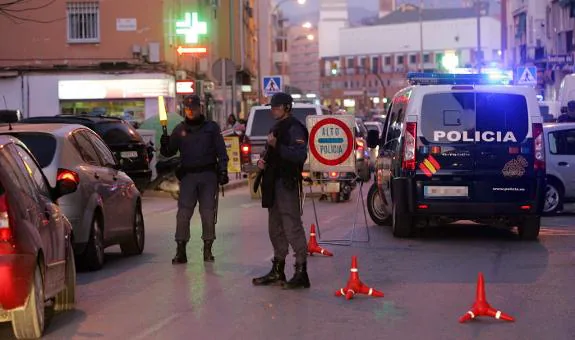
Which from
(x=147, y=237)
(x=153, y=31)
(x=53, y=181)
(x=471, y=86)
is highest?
(x=153, y=31)

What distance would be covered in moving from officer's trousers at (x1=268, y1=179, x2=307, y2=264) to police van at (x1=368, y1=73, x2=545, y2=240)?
4237mm

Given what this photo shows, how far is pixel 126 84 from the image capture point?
38.5 metres

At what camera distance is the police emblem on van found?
49.2ft

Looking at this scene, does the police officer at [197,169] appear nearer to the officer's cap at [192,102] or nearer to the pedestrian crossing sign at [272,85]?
the officer's cap at [192,102]

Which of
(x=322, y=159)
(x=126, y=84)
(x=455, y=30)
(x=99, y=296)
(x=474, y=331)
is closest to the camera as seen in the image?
(x=474, y=331)

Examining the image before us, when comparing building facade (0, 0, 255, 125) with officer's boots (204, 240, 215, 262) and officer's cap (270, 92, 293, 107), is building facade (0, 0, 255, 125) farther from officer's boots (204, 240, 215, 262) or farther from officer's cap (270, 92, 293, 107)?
officer's cap (270, 92, 293, 107)

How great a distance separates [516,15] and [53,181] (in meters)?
64.3

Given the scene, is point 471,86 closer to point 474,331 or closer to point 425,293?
point 425,293

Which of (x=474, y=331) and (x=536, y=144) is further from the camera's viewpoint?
(x=536, y=144)

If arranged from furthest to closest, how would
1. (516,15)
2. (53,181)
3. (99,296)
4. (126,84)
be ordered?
(516,15), (126,84), (53,181), (99,296)

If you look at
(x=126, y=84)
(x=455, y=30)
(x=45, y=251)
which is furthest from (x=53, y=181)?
(x=455, y=30)

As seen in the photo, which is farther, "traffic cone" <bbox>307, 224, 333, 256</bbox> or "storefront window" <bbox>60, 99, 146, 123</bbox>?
"storefront window" <bbox>60, 99, 146, 123</bbox>

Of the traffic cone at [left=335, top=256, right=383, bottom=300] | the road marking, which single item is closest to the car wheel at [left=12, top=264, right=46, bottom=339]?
the road marking

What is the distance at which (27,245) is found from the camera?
834 cm
